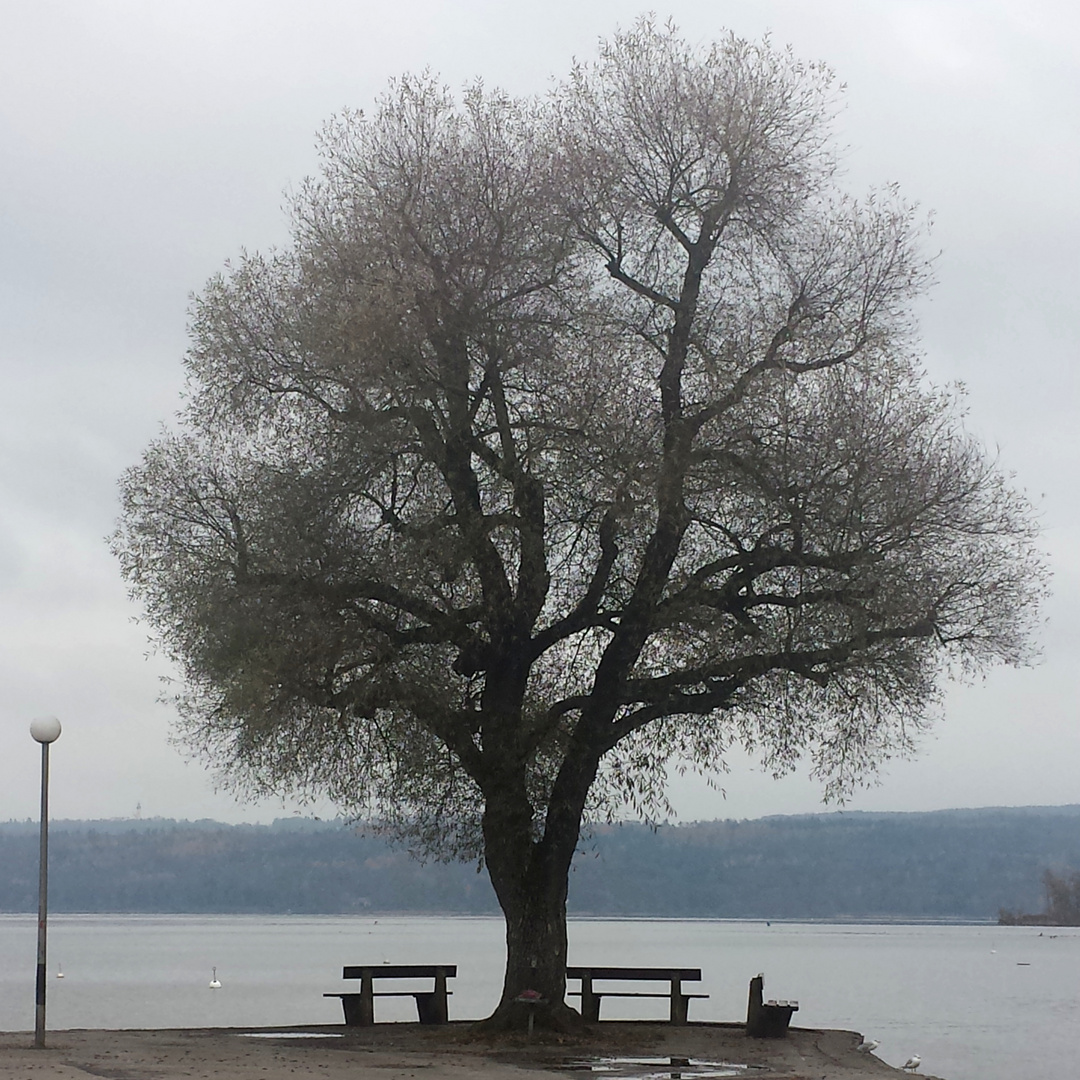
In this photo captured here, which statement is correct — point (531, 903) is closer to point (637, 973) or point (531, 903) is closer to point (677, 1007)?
point (637, 973)

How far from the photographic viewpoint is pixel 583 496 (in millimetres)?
22500

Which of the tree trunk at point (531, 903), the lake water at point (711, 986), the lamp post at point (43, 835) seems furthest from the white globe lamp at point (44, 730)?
the lake water at point (711, 986)

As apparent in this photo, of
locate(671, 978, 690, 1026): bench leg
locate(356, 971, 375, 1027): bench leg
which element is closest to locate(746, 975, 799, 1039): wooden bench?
locate(671, 978, 690, 1026): bench leg

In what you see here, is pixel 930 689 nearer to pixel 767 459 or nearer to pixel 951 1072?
pixel 767 459

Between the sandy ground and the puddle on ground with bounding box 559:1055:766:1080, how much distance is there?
3 centimetres

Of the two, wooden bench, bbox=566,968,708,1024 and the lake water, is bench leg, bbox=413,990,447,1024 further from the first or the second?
the lake water

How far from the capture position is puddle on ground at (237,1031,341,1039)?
2452cm

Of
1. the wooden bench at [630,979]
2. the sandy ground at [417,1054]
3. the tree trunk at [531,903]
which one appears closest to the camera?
the sandy ground at [417,1054]

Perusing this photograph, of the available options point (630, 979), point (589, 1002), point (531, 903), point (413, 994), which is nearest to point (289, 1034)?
point (413, 994)

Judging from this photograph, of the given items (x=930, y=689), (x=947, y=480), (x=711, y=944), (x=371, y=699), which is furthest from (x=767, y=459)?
(x=711, y=944)

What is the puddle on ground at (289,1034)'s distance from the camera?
24.5 m

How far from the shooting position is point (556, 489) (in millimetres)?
22594

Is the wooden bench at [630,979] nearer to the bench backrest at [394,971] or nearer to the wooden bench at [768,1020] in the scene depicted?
the wooden bench at [768,1020]

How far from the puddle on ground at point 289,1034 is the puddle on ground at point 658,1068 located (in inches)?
215
